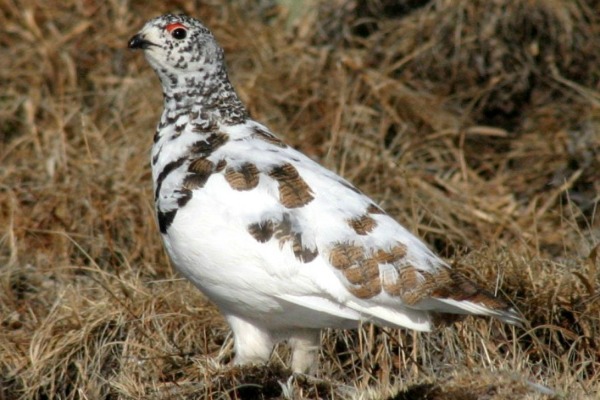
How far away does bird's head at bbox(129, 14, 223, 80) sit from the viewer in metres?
3.27

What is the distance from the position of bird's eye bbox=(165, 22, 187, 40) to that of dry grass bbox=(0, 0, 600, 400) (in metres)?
0.69

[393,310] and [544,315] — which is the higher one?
[393,310]

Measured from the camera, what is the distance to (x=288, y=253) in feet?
9.30

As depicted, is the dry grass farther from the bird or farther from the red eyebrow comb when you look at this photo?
the red eyebrow comb

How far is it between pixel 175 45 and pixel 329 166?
1.42m

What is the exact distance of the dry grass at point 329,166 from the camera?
3365 millimetres

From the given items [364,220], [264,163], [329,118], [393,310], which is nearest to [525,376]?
[393,310]

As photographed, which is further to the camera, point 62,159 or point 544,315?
point 62,159

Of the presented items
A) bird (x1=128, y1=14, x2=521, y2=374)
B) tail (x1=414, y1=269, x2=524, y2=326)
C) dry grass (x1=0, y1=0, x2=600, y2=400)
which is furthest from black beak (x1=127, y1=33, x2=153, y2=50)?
tail (x1=414, y1=269, x2=524, y2=326)

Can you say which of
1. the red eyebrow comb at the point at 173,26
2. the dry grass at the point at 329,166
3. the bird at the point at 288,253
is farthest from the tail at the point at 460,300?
the red eyebrow comb at the point at 173,26

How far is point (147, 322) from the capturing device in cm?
354

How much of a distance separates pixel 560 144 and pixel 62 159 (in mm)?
2406

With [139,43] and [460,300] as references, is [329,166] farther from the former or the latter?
[460,300]

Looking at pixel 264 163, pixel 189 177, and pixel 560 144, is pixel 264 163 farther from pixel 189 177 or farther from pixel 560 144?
pixel 560 144
